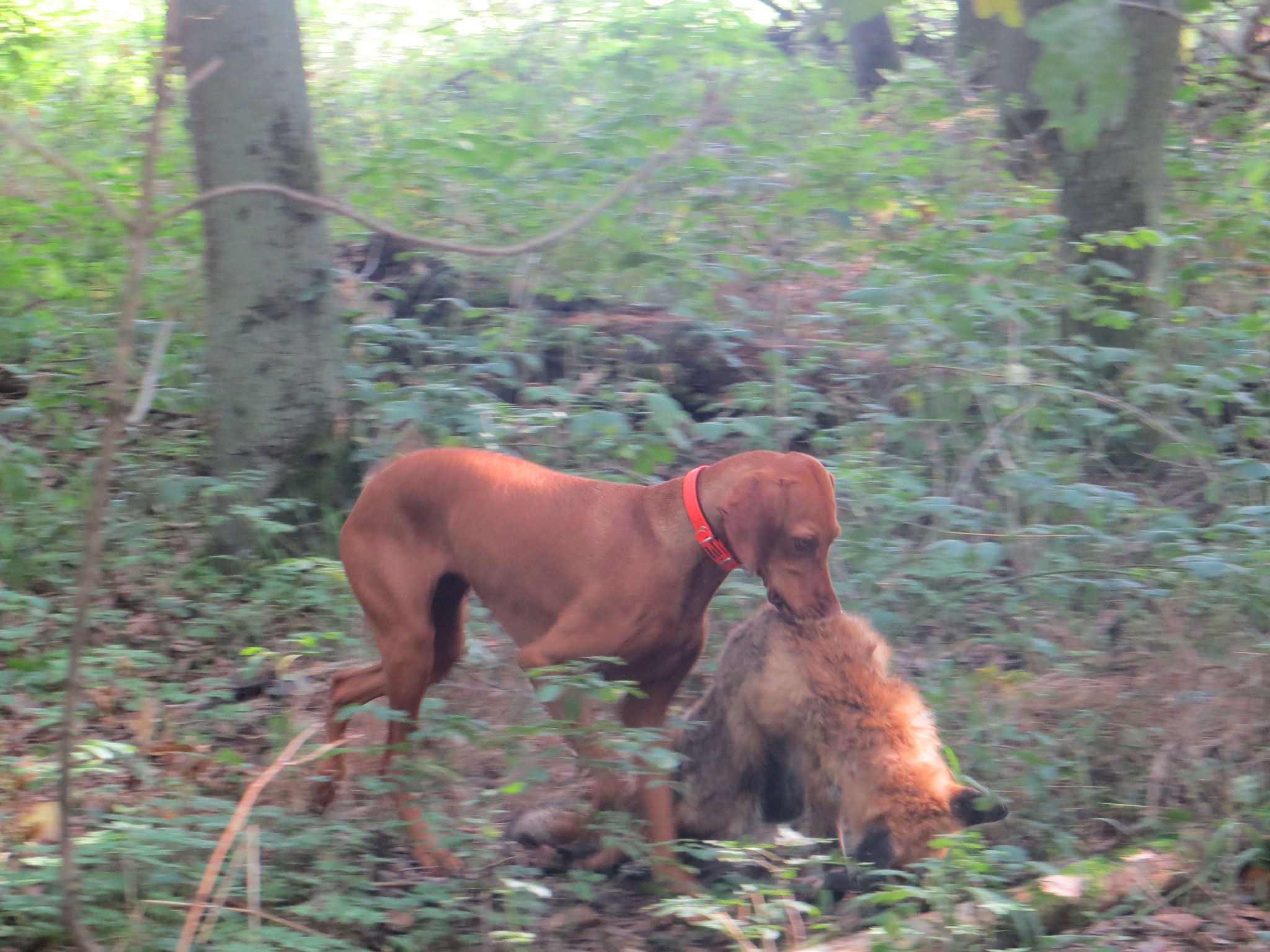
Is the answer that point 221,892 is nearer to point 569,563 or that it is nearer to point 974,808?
point 569,563

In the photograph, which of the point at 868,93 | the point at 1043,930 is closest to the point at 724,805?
the point at 1043,930

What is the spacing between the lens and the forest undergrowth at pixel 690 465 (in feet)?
11.4

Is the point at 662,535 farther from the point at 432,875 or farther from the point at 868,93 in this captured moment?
the point at 868,93

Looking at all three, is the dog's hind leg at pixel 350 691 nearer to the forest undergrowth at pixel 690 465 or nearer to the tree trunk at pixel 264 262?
the forest undergrowth at pixel 690 465

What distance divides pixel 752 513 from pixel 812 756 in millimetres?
915

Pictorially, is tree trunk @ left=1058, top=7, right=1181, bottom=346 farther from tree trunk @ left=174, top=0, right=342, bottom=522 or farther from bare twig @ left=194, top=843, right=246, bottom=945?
bare twig @ left=194, top=843, right=246, bottom=945

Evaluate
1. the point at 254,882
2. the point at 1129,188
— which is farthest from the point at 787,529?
the point at 1129,188

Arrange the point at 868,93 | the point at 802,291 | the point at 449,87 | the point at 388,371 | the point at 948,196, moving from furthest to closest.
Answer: the point at 868,93
the point at 449,87
the point at 802,291
the point at 948,196
the point at 388,371

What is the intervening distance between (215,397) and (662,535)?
3202 millimetres

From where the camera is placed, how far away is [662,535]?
375 cm

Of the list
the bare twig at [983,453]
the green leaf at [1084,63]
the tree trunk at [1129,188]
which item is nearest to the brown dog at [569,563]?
the green leaf at [1084,63]

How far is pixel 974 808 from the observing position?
359 cm

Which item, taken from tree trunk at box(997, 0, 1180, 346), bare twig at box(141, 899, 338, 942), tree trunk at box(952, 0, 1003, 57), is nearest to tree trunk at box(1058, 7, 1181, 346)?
tree trunk at box(997, 0, 1180, 346)

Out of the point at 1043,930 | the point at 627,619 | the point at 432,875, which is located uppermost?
the point at 627,619
